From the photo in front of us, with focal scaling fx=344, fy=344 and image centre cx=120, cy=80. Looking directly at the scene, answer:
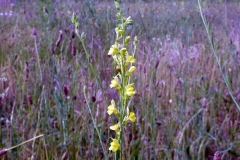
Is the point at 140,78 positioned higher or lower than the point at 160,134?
higher

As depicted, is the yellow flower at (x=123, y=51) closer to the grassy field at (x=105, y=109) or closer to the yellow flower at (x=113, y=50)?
the yellow flower at (x=113, y=50)

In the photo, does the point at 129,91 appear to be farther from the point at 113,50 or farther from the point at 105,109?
the point at 105,109

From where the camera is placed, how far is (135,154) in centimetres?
160

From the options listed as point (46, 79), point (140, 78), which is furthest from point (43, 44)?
point (140, 78)

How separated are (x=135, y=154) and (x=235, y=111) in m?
0.89

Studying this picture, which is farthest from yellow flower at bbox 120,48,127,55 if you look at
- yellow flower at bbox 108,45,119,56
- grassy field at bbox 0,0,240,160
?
grassy field at bbox 0,0,240,160

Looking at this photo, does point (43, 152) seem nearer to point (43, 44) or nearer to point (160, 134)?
point (160, 134)

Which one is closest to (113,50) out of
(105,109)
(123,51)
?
(123,51)

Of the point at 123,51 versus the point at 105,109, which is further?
the point at 105,109

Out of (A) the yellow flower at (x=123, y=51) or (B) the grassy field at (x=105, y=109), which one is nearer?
(A) the yellow flower at (x=123, y=51)

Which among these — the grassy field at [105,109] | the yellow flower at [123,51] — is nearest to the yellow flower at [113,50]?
the yellow flower at [123,51]

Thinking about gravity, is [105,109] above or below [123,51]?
below

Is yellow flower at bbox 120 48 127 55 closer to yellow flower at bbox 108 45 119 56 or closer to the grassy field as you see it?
yellow flower at bbox 108 45 119 56

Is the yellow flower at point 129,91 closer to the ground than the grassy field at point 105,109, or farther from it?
farther from it
